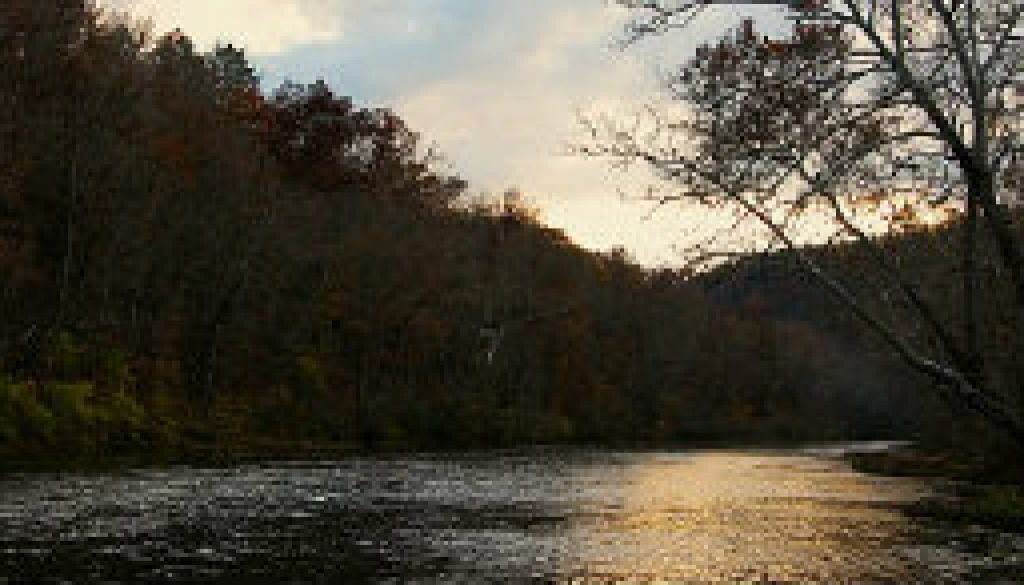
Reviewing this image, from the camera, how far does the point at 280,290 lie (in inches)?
3342

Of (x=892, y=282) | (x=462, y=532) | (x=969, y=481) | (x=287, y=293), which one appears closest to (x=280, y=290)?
(x=287, y=293)

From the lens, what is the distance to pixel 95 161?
198ft

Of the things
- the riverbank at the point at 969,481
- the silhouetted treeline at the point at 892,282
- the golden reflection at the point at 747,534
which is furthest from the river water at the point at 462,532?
the silhouetted treeline at the point at 892,282

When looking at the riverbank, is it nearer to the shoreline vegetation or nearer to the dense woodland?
the shoreline vegetation

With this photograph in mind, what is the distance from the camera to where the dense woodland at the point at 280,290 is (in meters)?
57.1

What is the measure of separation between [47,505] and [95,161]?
3399 centimetres

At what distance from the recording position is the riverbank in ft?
105

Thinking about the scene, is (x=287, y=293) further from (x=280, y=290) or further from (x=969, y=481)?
(x=969, y=481)

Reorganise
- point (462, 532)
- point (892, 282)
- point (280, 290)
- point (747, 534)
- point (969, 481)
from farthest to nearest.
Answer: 1. point (280, 290)
2. point (969, 481)
3. point (747, 534)
4. point (462, 532)
5. point (892, 282)

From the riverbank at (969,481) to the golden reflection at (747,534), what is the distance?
1505 millimetres

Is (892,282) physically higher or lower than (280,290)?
lower

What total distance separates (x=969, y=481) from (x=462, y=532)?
30318mm

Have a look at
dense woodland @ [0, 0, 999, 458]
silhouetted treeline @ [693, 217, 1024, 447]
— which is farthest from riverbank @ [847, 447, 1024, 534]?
silhouetted treeline @ [693, 217, 1024, 447]

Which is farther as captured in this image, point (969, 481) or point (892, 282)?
point (969, 481)
